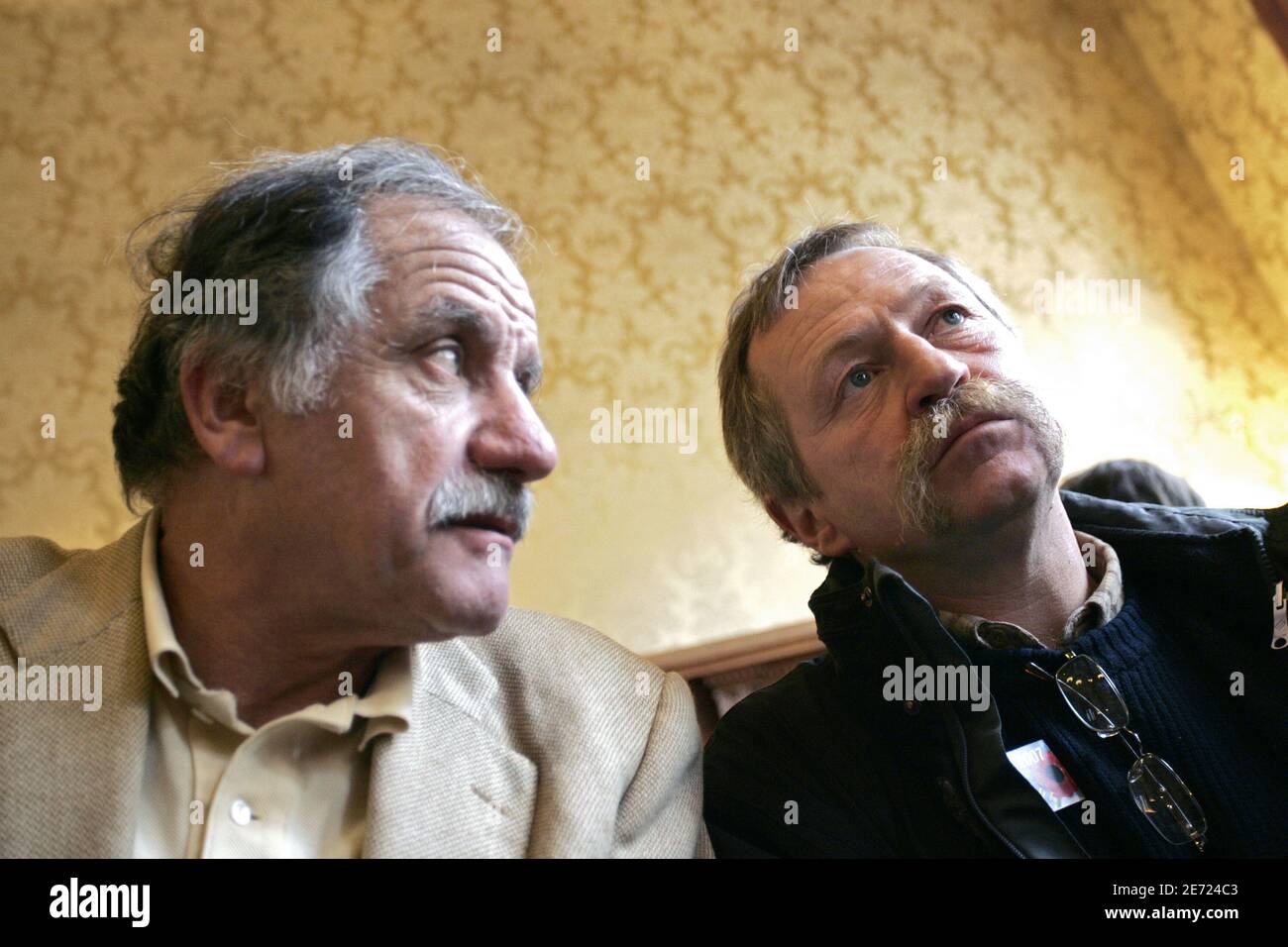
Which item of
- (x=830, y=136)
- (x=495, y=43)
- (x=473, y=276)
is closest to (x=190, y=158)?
(x=495, y=43)

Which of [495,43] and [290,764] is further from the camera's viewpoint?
[495,43]

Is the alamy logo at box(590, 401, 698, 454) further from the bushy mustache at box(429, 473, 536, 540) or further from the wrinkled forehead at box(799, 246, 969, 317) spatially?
the bushy mustache at box(429, 473, 536, 540)

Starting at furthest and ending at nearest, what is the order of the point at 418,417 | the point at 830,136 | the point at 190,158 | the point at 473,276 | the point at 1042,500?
1. the point at 830,136
2. the point at 190,158
3. the point at 1042,500
4. the point at 473,276
5. the point at 418,417

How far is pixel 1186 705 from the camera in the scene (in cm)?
134

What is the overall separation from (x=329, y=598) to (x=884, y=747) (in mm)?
684

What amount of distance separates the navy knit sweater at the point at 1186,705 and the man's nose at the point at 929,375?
0.31m

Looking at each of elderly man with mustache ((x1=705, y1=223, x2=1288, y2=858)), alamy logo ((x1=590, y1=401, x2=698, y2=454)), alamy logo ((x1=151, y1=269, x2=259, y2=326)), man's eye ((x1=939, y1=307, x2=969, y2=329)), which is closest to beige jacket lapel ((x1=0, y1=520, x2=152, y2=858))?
alamy logo ((x1=151, y1=269, x2=259, y2=326))

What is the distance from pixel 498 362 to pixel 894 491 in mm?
558

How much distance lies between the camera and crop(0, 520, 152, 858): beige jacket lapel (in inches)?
Answer: 37.5

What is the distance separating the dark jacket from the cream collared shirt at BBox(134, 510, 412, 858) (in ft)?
1.34

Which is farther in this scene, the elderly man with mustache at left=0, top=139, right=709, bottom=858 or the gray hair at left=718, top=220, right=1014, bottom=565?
the gray hair at left=718, top=220, right=1014, bottom=565

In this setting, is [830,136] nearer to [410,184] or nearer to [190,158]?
[190,158]
